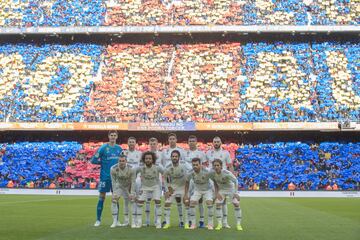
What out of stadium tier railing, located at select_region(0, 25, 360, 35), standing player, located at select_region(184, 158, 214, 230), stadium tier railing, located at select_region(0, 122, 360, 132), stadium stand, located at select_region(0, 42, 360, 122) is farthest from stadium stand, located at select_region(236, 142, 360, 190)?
standing player, located at select_region(184, 158, 214, 230)

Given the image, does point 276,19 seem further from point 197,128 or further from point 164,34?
point 197,128

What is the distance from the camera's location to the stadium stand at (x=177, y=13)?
4262 centimetres

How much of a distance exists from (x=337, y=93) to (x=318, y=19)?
25.1 ft

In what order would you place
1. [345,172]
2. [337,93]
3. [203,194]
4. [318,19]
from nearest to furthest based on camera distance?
[203,194]
[345,172]
[337,93]
[318,19]

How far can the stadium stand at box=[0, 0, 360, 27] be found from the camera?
42625 millimetres

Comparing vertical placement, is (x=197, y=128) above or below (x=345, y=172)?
above

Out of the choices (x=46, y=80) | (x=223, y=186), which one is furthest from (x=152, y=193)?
(x=46, y=80)

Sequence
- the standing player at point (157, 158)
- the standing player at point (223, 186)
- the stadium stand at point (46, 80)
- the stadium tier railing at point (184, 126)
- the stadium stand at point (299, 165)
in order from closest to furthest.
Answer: the standing player at point (223, 186) → the standing player at point (157, 158) → the stadium stand at point (299, 165) → the stadium tier railing at point (184, 126) → the stadium stand at point (46, 80)

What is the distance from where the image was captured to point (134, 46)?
43.7 m

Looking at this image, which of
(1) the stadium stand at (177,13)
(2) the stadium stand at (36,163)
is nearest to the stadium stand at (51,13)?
(1) the stadium stand at (177,13)

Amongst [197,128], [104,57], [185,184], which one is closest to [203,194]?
[185,184]

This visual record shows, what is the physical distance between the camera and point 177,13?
4409 centimetres

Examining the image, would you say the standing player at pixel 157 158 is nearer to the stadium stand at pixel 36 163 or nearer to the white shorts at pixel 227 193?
the white shorts at pixel 227 193

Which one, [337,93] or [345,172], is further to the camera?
[337,93]
